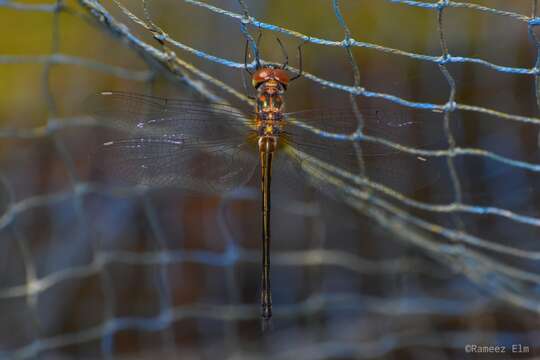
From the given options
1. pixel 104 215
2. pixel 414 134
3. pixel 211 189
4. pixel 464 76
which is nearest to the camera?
pixel 414 134

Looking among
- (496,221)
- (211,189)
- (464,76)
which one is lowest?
(496,221)

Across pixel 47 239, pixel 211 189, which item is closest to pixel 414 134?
pixel 211 189

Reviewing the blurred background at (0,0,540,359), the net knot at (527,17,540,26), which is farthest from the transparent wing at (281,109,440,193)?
the net knot at (527,17,540,26)

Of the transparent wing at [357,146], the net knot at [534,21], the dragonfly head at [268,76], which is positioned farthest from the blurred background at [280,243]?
the net knot at [534,21]

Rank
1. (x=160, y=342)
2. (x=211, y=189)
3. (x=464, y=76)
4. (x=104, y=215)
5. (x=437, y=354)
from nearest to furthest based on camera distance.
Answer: (x=211, y=189) < (x=437, y=354) < (x=160, y=342) < (x=104, y=215) < (x=464, y=76)

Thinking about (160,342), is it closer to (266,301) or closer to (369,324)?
(266,301)

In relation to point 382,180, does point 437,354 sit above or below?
Result: below
